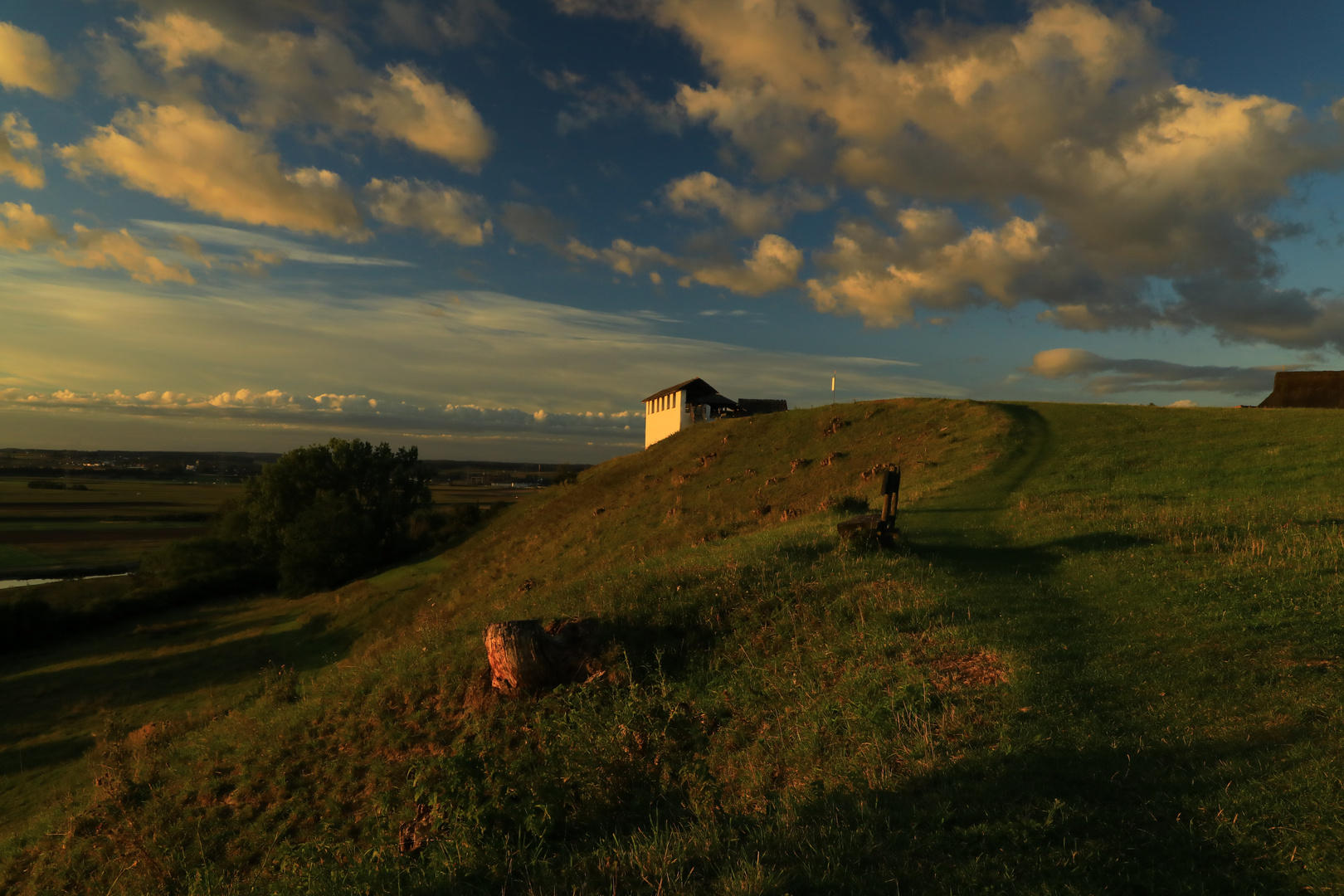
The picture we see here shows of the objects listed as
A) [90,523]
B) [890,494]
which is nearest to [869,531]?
[890,494]

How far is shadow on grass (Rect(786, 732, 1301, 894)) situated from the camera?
505cm

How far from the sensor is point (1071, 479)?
26375mm

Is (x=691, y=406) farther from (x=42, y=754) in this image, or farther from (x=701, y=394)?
(x=42, y=754)

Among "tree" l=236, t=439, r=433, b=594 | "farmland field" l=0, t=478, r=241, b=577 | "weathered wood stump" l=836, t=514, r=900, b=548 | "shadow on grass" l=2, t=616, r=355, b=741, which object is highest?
"weathered wood stump" l=836, t=514, r=900, b=548

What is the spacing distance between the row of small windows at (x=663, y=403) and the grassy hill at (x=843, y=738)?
52.0 m

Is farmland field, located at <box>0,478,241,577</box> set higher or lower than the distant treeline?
lower

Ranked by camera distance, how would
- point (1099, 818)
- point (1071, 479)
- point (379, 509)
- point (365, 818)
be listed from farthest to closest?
point (379, 509) < point (1071, 479) < point (365, 818) < point (1099, 818)

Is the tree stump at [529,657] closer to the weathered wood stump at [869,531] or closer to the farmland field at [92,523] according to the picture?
the weathered wood stump at [869,531]

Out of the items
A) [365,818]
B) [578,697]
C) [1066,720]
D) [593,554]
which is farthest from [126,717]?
[1066,720]

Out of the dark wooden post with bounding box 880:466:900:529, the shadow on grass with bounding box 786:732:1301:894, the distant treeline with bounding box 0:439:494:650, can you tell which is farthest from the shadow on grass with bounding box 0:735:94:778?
the shadow on grass with bounding box 786:732:1301:894

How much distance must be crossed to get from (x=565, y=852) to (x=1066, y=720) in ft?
19.9

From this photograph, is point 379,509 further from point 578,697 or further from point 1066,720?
point 1066,720

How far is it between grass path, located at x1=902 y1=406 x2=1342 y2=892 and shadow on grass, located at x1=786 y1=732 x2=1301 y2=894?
2 cm

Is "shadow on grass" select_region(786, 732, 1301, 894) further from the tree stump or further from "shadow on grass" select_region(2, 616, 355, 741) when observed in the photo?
"shadow on grass" select_region(2, 616, 355, 741)
